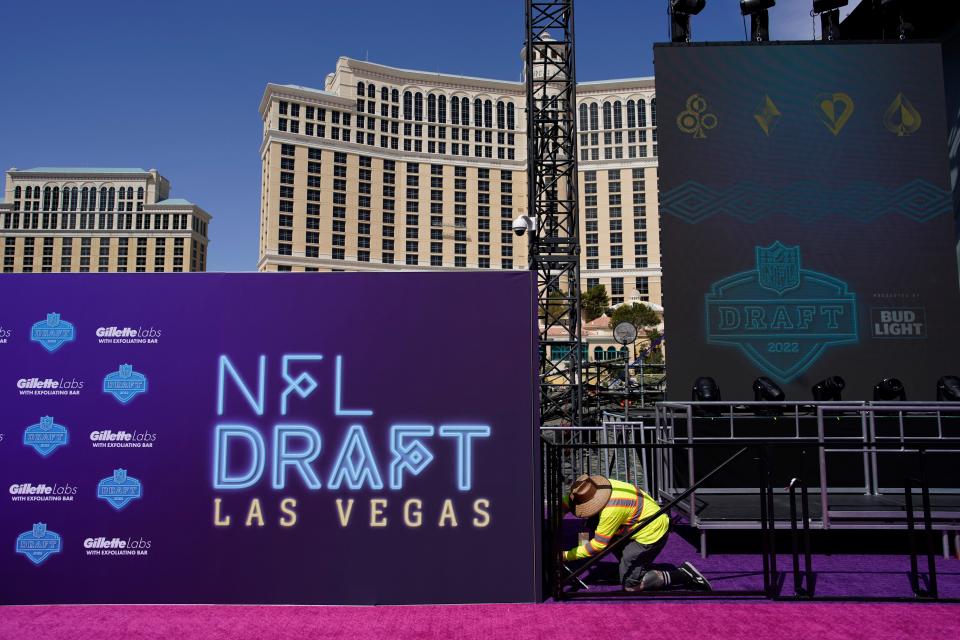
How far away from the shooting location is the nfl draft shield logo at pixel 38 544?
690 centimetres

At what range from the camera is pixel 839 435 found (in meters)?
12.3

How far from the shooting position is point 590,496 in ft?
23.3

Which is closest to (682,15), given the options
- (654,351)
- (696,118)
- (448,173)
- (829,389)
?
(696,118)

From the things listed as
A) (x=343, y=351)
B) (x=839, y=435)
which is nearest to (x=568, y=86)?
(x=839, y=435)

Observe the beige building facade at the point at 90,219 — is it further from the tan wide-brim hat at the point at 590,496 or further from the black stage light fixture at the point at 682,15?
the tan wide-brim hat at the point at 590,496

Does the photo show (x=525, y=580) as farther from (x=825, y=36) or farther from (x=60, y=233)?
(x=60, y=233)

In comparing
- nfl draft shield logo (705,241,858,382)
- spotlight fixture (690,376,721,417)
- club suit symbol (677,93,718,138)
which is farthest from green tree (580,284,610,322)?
spotlight fixture (690,376,721,417)

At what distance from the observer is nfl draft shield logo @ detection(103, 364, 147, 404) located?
7117 mm

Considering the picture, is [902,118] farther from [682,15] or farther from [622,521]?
[622,521]

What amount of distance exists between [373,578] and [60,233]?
7309 inches

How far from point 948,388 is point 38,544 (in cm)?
1491

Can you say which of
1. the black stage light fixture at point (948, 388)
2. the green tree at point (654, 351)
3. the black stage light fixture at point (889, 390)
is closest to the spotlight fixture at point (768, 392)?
the black stage light fixture at point (889, 390)

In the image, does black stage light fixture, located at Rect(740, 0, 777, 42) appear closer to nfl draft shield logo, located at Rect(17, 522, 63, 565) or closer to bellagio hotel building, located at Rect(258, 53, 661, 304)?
nfl draft shield logo, located at Rect(17, 522, 63, 565)

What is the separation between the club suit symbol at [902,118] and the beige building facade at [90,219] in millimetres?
168874
